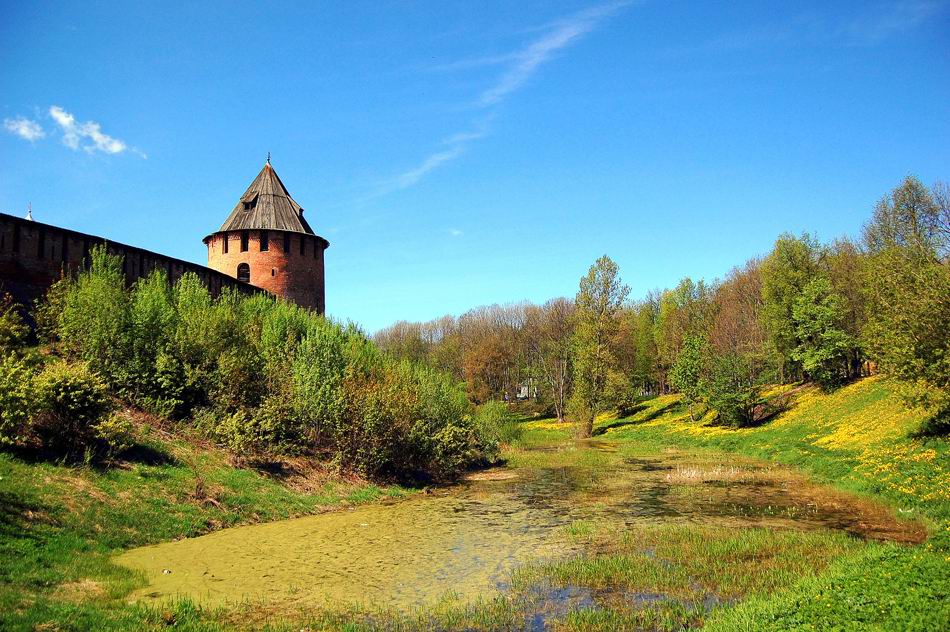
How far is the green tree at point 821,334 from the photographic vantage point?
3759 cm

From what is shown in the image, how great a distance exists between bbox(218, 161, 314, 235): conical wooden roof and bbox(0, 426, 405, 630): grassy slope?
21.0m

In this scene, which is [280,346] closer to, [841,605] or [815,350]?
[841,605]

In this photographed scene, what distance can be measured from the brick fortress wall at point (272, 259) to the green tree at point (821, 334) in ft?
105

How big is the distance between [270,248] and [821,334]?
3556 cm

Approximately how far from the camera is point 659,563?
11.6 meters

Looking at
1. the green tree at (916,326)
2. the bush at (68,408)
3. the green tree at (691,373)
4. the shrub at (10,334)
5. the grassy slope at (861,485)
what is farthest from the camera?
the green tree at (691,373)

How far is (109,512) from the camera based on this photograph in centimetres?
1341

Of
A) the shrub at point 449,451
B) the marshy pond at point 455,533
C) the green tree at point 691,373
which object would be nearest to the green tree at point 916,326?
the marshy pond at point 455,533

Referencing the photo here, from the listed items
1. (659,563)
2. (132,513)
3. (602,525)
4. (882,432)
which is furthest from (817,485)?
(132,513)

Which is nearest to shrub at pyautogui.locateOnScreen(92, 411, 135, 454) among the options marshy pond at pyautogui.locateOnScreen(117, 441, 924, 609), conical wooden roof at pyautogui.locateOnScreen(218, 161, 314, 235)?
marshy pond at pyautogui.locateOnScreen(117, 441, 924, 609)

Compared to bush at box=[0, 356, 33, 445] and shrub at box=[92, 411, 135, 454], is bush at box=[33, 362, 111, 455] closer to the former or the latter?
shrub at box=[92, 411, 135, 454]

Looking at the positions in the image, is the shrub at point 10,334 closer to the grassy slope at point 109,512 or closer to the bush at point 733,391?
the grassy slope at point 109,512

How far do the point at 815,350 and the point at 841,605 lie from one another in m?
35.1

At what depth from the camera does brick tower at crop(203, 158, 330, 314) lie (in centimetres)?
3769
